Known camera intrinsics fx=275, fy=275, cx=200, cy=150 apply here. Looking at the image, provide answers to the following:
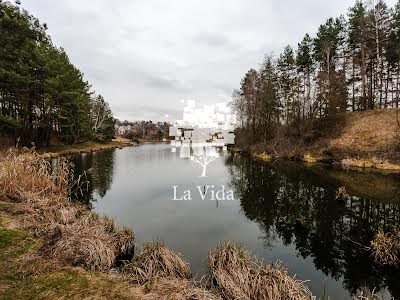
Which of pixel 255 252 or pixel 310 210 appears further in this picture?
pixel 310 210

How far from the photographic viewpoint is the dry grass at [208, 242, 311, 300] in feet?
18.6

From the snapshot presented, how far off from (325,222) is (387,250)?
426 centimetres

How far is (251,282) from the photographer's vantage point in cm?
609

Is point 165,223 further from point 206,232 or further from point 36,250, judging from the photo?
point 36,250

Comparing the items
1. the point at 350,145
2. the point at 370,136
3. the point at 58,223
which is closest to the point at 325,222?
the point at 58,223

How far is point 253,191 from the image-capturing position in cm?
A: 1945

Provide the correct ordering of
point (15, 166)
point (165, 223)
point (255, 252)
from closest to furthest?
point (255, 252)
point (15, 166)
point (165, 223)

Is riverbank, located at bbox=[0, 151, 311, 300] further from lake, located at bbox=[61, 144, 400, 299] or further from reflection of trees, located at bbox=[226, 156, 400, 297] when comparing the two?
reflection of trees, located at bbox=[226, 156, 400, 297]

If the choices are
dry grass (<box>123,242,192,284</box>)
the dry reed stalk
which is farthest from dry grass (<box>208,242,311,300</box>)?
dry grass (<box>123,242,192,284</box>)

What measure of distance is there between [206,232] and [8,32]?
31968 mm

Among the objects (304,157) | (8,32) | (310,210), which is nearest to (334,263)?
(310,210)

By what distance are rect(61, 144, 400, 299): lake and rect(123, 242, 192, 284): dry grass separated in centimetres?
72

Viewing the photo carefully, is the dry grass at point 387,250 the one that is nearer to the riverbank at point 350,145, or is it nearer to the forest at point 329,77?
the riverbank at point 350,145

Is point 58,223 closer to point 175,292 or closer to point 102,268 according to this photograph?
point 102,268
